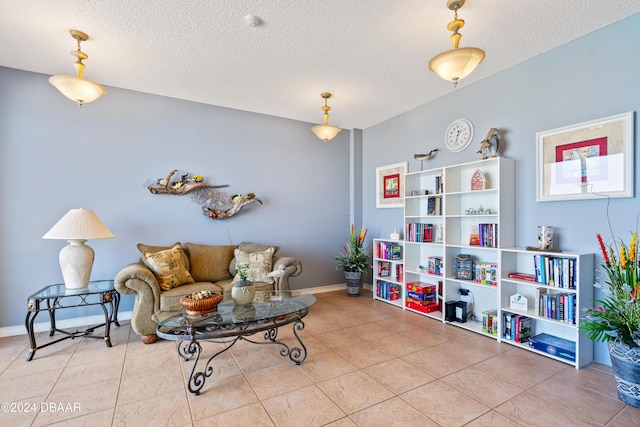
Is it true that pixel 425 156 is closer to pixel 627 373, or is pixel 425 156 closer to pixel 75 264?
pixel 627 373

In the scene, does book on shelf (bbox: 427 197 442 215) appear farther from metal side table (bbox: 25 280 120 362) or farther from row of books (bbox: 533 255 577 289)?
metal side table (bbox: 25 280 120 362)

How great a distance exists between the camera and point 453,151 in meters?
3.65

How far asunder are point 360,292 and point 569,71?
3630mm

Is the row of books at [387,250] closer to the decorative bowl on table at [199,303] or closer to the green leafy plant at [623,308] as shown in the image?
the green leafy plant at [623,308]

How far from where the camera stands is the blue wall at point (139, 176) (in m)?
3.08

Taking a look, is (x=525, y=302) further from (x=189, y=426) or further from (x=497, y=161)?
(x=189, y=426)

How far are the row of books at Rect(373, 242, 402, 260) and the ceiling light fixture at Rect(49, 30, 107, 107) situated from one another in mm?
3724

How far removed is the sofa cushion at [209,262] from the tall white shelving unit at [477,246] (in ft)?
7.84

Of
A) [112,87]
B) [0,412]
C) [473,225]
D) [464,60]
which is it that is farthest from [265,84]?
[0,412]

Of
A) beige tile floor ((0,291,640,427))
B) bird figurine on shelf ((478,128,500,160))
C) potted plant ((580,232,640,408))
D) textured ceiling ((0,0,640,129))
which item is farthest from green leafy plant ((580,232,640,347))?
textured ceiling ((0,0,640,129))

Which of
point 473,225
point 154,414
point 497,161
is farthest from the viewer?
point 473,225

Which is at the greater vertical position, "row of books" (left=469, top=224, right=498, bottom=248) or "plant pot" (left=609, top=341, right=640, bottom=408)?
"row of books" (left=469, top=224, right=498, bottom=248)

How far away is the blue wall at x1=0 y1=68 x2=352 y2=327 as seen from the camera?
308cm

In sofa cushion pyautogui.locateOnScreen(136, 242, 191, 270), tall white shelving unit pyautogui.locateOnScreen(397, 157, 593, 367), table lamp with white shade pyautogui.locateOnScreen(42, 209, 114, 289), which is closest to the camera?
tall white shelving unit pyautogui.locateOnScreen(397, 157, 593, 367)
